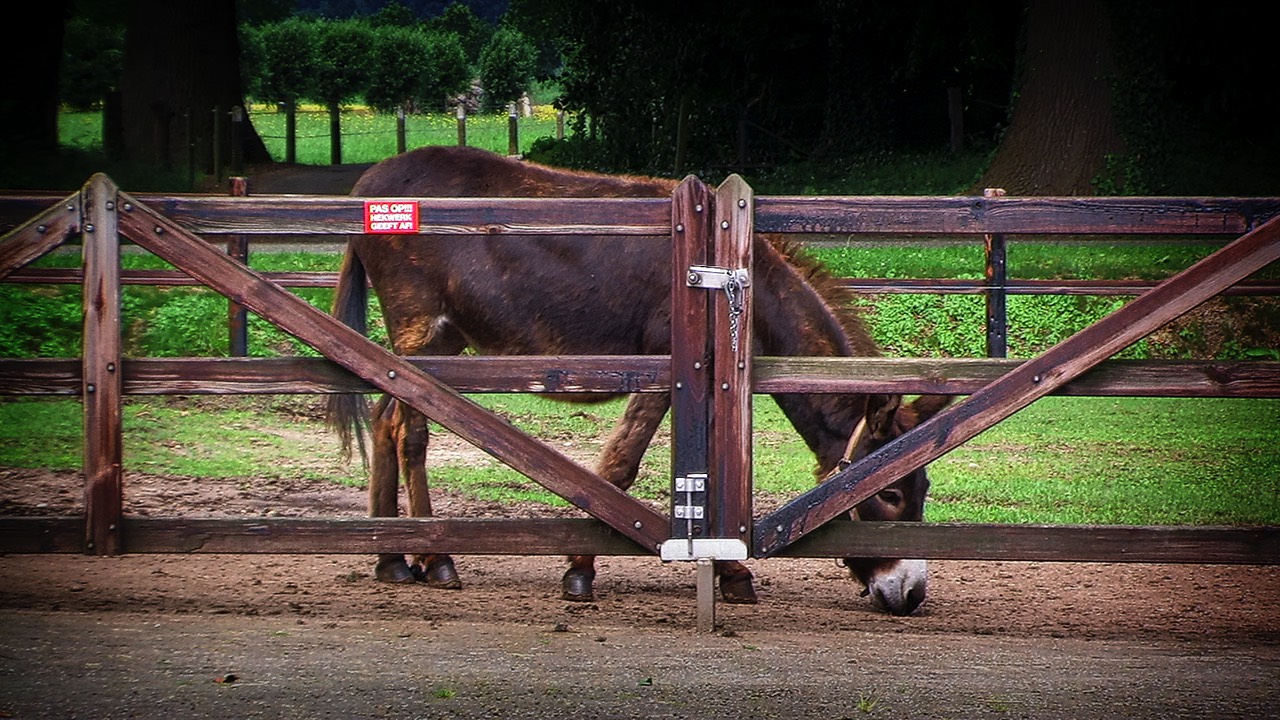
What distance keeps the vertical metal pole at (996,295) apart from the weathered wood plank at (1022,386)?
25.6 feet

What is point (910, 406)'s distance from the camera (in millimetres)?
6477

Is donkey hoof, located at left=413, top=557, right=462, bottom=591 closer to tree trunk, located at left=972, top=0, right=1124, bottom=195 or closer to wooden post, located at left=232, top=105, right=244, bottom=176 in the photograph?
tree trunk, located at left=972, top=0, right=1124, bottom=195

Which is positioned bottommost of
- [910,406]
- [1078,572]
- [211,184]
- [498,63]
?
[1078,572]

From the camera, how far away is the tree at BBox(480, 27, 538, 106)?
161 ft

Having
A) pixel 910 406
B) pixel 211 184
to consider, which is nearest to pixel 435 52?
pixel 211 184

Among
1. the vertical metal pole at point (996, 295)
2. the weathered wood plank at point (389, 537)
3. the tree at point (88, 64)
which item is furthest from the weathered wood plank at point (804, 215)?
the tree at point (88, 64)

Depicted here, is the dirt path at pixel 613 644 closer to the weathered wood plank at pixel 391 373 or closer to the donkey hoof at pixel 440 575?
the donkey hoof at pixel 440 575

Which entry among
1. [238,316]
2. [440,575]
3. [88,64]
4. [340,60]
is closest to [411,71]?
[340,60]

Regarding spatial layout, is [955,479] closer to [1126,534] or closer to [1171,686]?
[1126,534]

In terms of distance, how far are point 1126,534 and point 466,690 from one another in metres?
2.61

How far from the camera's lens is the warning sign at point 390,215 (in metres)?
5.64

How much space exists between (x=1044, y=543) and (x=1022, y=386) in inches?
24.7

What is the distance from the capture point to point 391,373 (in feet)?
18.4

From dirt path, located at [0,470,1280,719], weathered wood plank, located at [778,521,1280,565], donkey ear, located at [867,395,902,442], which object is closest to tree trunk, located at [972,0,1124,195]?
dirt path, located at [0,470,1280,719]
